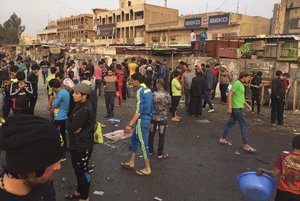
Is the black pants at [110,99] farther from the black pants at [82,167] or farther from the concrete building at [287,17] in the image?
the concrete building at [287,17]

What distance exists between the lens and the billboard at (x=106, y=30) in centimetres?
5746

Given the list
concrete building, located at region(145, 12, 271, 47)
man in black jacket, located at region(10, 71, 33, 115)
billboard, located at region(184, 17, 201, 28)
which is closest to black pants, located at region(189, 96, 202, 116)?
man in black jacket, located at region(10, 71, 33, 115)

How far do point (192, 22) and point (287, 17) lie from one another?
13.7 metres

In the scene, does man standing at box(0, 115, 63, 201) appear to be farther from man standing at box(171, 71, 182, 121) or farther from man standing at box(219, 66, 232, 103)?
man standing at box(219, 66, 232, 103)

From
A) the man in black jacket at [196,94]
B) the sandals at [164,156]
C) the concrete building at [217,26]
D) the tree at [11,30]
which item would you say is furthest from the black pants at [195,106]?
the tree at [11,30]

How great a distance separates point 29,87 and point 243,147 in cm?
563

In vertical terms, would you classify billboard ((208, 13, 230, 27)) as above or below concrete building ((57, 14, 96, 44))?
below

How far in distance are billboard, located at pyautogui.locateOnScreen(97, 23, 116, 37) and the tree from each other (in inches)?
1207

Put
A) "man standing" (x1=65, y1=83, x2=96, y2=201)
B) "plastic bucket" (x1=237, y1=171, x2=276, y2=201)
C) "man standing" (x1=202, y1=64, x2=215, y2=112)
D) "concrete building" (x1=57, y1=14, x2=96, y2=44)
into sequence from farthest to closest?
"concrete building" (x1=57, y1=14, x2=96, y2=44) < "man standing" (x1=202, y1=64, x2=215, y2=112) < "man standing" (x1=65, y1=83, x2=96, y2=201) < "plastic bucket" (x1=237, y1=171, x2=276, y2=201)

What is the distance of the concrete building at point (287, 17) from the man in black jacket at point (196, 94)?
67.4 feet

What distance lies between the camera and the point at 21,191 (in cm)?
136

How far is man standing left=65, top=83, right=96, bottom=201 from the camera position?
386 centimetres

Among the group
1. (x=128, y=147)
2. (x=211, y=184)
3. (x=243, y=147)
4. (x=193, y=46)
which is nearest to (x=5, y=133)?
(x=211, y=184)

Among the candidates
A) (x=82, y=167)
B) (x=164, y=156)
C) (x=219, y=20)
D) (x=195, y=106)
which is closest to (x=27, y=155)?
(x=82, y=167)
